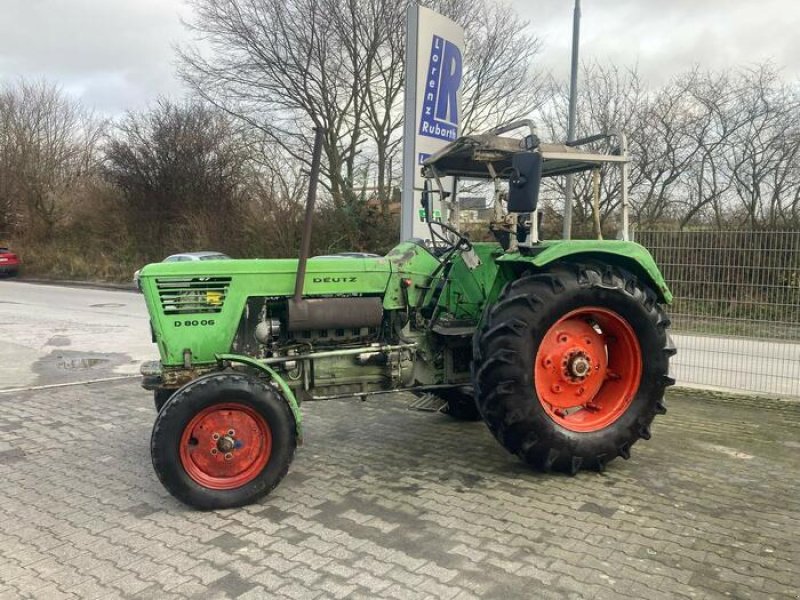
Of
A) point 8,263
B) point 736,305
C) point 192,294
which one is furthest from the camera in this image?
point 8,263

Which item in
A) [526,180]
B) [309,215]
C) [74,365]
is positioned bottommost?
[74,365]

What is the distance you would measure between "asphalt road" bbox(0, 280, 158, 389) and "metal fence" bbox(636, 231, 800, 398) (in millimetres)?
6671

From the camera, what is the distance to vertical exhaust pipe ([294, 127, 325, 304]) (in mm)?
3859

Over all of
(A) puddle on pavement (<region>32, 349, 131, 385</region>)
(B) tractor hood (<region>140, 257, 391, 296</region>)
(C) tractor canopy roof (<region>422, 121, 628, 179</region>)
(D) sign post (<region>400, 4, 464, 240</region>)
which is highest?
(D) sign post (<region>400, 4, 464, 240</region>)

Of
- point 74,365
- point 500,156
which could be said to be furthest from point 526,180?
point 74,365

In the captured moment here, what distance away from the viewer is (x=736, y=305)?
21.6ft

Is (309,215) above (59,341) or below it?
above

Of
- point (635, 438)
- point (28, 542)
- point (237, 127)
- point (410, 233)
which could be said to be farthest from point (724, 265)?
point (237, 127)

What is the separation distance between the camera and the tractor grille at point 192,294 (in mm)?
4082

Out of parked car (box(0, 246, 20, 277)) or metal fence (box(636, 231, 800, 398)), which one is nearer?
metal fence (box(636, 231, 800, 398))

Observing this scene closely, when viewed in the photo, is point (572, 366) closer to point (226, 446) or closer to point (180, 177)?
point (226, 446)

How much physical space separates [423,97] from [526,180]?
4537 millimetres

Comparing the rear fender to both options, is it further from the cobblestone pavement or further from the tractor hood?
the cobblestone pavement

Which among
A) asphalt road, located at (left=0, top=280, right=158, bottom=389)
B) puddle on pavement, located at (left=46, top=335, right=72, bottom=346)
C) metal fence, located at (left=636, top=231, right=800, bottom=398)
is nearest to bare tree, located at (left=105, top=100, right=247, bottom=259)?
asphalt road, located at (left=0, top=280, right=158, bottom=389)
